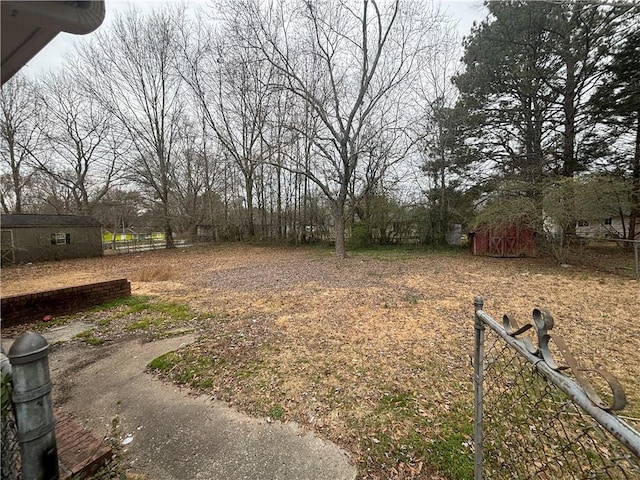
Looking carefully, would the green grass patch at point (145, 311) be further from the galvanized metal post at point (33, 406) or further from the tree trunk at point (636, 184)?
the tree trunk at point (636, 184)

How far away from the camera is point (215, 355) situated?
316 centimetres

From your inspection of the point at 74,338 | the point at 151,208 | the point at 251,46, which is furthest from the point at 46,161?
the point at 74,338

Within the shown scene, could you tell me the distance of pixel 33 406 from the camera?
3.63ft

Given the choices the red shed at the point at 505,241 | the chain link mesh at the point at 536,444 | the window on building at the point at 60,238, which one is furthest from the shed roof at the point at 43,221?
the red shed at the point at 505,241


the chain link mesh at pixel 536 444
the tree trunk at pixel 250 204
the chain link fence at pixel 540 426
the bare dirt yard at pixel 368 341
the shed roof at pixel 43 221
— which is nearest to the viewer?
the chain link fence at pixel 540 426

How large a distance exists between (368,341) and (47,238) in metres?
16.3

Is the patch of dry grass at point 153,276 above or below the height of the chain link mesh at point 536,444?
above

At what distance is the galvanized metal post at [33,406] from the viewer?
1.06 m

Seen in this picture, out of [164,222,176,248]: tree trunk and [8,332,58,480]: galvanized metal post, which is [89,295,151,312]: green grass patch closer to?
[8,332,58,480]: galvanized metal post

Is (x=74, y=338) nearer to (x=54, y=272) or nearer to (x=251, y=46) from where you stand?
(x=54, y=272)

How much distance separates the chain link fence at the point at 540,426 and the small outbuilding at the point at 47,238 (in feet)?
52.6

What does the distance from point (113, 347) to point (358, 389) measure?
3.15 meters

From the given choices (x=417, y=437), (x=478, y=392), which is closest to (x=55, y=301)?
(x=417, y=437)

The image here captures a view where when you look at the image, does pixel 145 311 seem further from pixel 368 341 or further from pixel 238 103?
pixel 238 103
